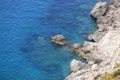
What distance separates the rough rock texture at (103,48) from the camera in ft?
287

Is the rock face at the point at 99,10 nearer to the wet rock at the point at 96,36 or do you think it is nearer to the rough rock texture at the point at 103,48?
the rough rock texture at the point at 103,48

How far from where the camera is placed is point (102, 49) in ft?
347

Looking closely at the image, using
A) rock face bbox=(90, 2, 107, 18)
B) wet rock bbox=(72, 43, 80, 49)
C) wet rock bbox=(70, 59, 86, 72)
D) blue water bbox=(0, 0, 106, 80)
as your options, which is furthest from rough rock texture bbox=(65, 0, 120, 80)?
blue water bbox=(0, 0, 106, 80)

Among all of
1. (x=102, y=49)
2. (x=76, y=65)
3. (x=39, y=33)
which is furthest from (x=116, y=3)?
(x=76, y=65)

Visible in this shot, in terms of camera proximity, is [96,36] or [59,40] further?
[96,36]

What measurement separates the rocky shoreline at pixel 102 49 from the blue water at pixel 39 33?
3.67 meters

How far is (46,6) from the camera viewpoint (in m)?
139

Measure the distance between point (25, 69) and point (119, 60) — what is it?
31.5 m

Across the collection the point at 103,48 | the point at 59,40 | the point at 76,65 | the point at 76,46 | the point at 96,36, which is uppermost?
the point at 59,40

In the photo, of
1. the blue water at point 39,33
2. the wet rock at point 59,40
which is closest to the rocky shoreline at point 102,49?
the blue water at point 39,33

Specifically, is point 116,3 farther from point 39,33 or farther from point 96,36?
point 39,33

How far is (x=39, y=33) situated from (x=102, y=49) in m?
26.5

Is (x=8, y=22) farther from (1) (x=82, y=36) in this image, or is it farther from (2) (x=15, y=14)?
(1) (x=82, y=36)

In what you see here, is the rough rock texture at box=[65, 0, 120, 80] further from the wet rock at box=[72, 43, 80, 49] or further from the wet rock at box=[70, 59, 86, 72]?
the wet rock at box=[70, 59, 86, 72]
